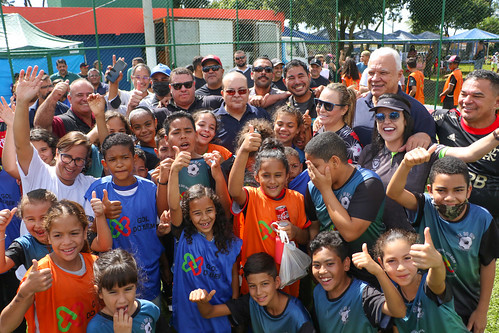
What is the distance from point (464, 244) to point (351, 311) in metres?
0.90

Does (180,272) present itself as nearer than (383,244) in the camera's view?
No

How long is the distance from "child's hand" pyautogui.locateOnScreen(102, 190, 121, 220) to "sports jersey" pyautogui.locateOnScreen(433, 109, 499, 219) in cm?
286

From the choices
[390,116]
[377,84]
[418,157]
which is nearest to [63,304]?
[418,157]

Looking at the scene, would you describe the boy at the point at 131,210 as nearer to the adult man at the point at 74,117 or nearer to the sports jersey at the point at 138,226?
the sports jersey at the point at 138,226

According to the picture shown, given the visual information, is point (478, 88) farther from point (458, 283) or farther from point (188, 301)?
point (188, 301)

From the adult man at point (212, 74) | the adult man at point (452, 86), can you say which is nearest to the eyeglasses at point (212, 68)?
the adult man at point (212, 74)

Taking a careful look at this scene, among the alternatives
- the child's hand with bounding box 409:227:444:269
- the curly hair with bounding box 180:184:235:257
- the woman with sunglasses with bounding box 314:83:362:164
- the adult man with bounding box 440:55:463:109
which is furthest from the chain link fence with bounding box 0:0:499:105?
the child's hand with bounding box 409:227:444:269

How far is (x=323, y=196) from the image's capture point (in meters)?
2.89

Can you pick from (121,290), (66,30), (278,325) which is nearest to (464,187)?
(278,325)

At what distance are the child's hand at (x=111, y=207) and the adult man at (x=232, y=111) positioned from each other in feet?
4.92

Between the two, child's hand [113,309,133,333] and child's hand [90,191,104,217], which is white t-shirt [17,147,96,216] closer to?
child's hand [90,191,104,217]

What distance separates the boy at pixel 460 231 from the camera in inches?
108

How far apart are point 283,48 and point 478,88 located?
10.3 meters

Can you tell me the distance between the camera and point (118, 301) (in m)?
2.63
